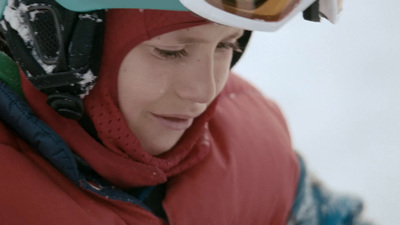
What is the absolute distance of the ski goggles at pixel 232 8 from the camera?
46.8 inches

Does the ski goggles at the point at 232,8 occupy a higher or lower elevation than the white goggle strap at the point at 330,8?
higher

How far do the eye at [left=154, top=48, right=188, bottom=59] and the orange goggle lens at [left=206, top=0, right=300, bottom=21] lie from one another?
0.58 ft

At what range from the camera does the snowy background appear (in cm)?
271

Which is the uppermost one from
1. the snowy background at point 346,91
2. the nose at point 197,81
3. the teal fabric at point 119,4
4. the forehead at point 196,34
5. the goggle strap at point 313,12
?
the teal fabric at point 119,4

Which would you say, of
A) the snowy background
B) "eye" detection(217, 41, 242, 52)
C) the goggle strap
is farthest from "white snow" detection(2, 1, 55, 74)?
the snowy background

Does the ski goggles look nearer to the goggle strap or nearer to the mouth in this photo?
the goggle strap

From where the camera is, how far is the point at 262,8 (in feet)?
4.09

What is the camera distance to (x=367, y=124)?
9.80 ft

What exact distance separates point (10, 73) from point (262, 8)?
583 mm

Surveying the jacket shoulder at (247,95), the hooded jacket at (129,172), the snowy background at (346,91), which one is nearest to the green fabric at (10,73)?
the hooded jacket at (129,172)

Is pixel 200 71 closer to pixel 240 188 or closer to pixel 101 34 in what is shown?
pixel 101 34

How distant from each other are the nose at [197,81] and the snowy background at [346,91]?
1127 millimetres

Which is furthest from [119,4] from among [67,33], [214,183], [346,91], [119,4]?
[346,91]

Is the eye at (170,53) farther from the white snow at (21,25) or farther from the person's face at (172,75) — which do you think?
the white snow at (21,25)
